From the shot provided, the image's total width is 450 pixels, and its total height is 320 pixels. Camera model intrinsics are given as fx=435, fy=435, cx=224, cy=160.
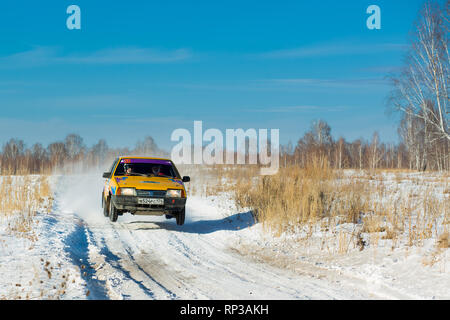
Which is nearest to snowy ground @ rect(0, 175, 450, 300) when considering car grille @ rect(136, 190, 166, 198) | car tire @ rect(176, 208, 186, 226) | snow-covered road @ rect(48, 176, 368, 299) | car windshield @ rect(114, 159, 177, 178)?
snow-covered road @ rect(48, 176, 368, 299)

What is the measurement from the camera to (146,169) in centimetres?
1330

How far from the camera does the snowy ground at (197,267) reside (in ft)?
19.7

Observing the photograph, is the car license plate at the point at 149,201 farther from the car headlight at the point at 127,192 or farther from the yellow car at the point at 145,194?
the car headlight at the point at 127,192

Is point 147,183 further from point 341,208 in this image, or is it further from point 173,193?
point 341,208

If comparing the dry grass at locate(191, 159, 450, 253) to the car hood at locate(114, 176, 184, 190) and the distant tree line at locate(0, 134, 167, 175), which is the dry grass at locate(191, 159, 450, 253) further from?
the distant tree line at locate(0, 134, 167, 175)

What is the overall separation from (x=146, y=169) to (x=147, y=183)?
1.51 meters

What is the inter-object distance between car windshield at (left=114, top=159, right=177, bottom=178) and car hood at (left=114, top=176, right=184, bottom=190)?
1.40 feet

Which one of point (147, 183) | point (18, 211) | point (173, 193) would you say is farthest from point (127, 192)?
point (18, 211)

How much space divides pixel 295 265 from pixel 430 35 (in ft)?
67.0

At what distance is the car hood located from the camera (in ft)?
38.4

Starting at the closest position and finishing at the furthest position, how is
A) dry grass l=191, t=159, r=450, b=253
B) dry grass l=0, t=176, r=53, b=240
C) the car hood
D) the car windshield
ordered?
1. dry grass l=191, t=159, r=450, b=253
2. dry grass l=0, t=176, r=53, b=240
3. the car hood
4. the car windshield

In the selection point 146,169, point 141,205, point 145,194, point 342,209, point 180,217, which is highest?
point 146,169

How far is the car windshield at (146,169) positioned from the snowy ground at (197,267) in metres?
1.73
